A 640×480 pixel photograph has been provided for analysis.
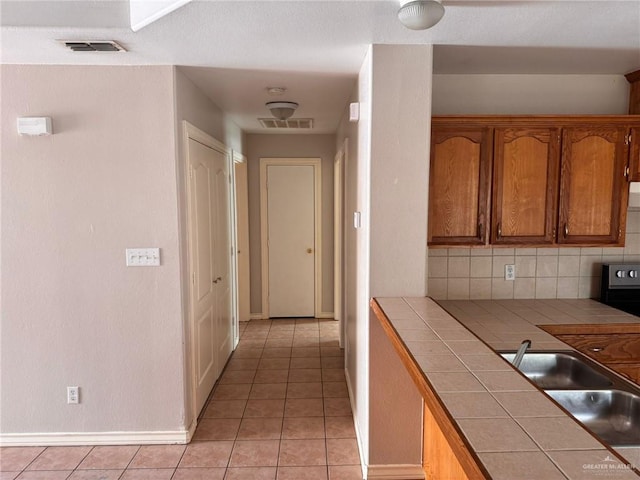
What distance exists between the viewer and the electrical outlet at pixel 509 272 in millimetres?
3023

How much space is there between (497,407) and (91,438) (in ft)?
8.60

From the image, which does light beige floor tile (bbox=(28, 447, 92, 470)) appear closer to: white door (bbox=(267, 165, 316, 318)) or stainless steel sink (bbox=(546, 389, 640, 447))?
stainless steel sink (bbox=(546, 389, 640, 447))

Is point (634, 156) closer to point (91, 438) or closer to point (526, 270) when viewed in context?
point (526, 270)

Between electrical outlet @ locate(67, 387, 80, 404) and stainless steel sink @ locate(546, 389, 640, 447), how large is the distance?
8.59 feet

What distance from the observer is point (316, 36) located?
2078mm

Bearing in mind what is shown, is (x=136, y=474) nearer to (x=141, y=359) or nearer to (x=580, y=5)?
(x=141, y=359)

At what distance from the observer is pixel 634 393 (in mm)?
1645

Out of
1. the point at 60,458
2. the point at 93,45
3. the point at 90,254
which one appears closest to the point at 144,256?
the point at 90,254

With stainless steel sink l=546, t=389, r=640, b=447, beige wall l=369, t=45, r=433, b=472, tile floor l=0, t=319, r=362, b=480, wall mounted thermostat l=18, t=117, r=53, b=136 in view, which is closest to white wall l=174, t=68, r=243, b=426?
tile floor l=0, t=319, r=362, b=480

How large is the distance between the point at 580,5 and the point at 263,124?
338 centimetres

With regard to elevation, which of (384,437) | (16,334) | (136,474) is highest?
(16,334)

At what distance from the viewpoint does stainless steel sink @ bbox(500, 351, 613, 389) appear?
6.68ft

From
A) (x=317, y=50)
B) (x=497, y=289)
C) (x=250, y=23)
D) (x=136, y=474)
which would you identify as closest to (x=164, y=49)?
(x=250, y=23)

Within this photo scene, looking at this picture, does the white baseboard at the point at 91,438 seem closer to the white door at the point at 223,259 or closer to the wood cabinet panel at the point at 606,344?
the white door at the point at 223,259
